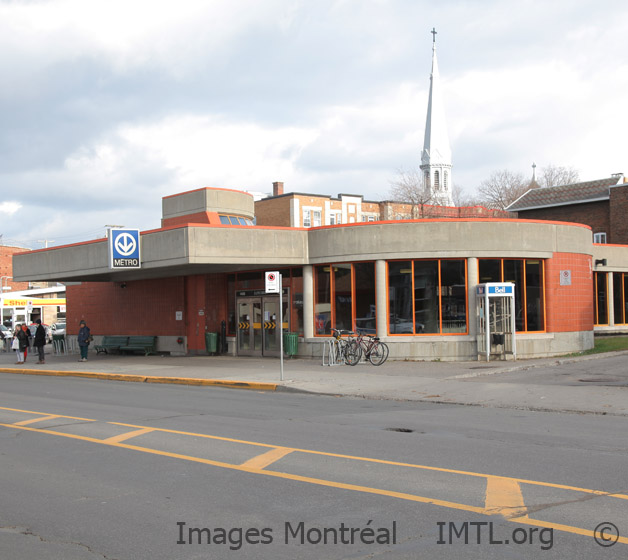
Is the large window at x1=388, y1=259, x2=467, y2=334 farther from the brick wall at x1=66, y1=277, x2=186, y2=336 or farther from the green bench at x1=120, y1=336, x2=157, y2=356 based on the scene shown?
the green bench at x1=120, y1=336, x2=157, y2=356

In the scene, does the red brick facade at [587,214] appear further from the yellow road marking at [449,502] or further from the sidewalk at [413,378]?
the yellow road marking at [449,502]

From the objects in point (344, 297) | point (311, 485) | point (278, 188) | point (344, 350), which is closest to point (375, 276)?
point (344, 297)

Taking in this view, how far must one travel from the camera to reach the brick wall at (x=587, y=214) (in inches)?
1602

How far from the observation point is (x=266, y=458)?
8945 millimetres

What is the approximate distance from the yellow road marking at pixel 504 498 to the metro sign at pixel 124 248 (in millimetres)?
19462

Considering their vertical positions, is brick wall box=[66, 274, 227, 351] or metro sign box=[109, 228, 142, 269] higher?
metro sign box=[109, 228, 142, 269]

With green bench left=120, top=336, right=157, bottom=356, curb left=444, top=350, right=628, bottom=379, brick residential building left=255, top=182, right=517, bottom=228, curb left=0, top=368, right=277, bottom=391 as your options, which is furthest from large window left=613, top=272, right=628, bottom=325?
brick residential building left=255, top=182, right=517, bottom=228

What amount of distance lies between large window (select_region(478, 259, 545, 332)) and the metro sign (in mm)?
11898

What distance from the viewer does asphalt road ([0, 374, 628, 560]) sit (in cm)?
571

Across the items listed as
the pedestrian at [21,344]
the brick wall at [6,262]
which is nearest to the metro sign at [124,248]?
the pedestrian at [21,344]

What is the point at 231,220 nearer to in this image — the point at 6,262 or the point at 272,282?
the point at 272,282

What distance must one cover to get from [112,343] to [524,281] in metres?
18.7

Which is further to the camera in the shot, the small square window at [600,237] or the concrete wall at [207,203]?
the small square window at [600,237]

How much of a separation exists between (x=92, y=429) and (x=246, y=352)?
54.1 ft
